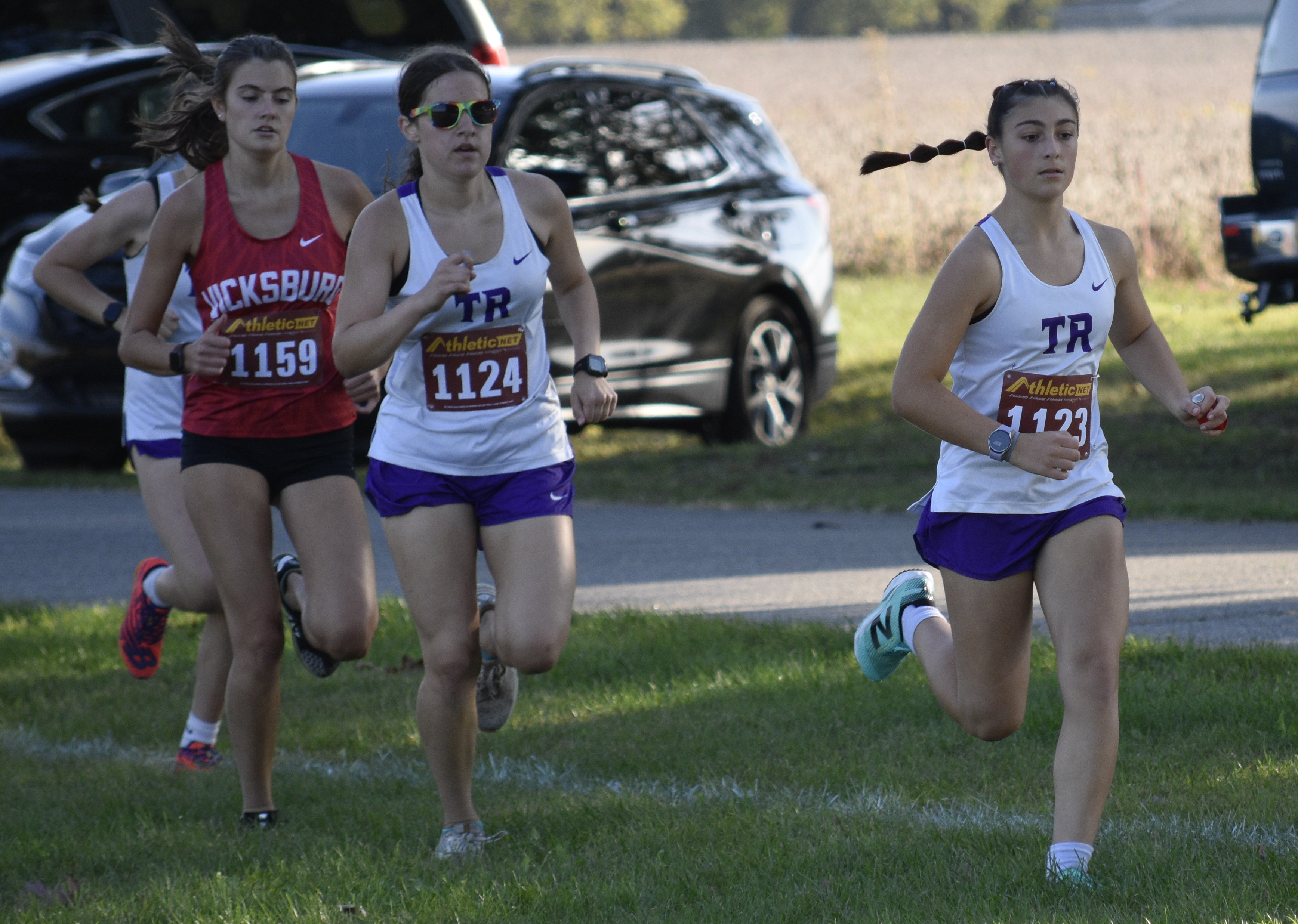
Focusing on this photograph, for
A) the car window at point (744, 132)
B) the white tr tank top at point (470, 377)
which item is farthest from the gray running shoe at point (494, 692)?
the car window at point (744, 132)

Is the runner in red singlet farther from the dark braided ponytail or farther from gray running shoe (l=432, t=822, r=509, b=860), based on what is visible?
the dark braided ponytail

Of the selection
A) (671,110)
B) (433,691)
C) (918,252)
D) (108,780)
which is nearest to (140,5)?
(671,110)

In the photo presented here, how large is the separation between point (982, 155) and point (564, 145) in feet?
59.4

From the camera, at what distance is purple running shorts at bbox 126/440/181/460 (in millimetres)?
5531

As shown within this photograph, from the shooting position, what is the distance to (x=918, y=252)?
1995 centimetres

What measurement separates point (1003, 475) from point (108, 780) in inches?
113

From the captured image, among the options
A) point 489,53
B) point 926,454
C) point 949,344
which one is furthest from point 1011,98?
point 489,53

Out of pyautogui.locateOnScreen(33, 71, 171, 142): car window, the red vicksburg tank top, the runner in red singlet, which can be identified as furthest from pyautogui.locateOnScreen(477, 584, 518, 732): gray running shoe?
pyautogui.locateOnScreen(33, 71, 171, 142): car window

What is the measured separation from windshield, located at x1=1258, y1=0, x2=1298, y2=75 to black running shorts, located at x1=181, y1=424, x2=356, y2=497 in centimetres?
637

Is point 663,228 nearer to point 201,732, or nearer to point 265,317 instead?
point 201,732

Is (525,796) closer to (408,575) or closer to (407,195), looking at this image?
(408,575)

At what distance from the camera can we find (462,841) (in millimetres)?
4324

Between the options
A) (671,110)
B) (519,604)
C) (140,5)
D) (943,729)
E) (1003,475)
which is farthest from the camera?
(140,5)

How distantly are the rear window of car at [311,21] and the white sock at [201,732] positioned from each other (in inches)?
382
